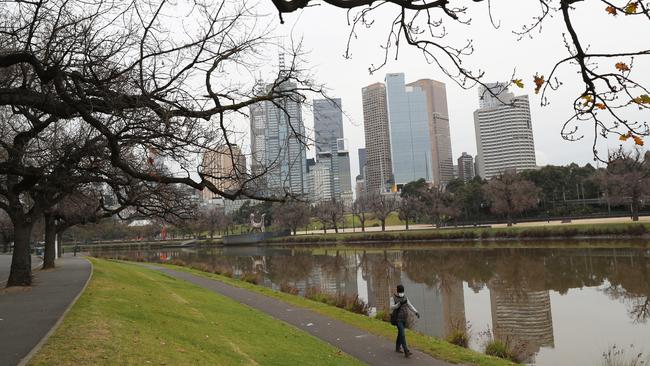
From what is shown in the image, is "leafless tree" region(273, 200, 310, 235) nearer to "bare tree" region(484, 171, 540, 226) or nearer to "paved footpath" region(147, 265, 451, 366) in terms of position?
"bare tree" region(484, 171, 540, 226)

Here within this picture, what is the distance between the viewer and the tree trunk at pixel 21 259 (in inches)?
663

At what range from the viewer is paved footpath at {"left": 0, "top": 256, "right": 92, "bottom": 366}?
7504mm

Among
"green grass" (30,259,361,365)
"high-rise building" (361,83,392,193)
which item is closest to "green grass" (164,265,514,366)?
"green grass" (30,259,361,365)

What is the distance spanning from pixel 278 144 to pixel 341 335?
6.68 m

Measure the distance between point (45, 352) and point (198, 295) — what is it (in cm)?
1144

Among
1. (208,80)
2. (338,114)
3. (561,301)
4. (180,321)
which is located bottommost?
(561,301)

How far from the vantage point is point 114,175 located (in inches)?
537

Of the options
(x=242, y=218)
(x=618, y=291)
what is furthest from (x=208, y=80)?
(x=242, y=218)

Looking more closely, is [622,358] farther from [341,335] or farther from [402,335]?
[341,335]

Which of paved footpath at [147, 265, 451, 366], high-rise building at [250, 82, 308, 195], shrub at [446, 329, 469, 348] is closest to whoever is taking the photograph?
high-rise building at [250, 82, 308, 195]

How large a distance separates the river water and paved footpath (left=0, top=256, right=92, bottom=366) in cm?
982

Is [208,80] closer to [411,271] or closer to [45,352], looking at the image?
[45,352]

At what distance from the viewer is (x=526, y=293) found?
20.2 m

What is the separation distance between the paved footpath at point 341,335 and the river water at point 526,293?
9.14 ft
